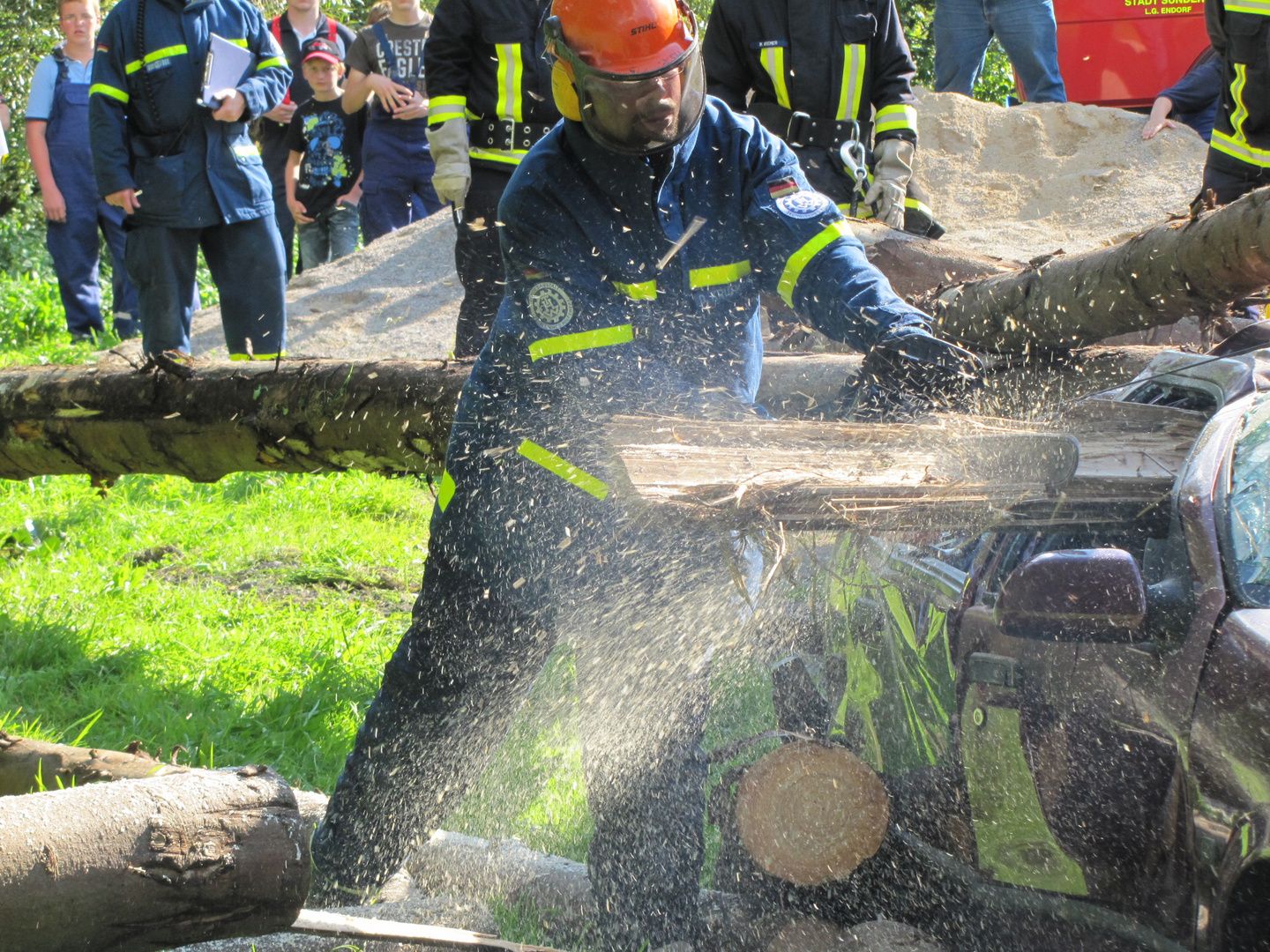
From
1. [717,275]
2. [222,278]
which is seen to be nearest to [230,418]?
[222,278]

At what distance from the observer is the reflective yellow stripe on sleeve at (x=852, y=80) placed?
5.65 metres

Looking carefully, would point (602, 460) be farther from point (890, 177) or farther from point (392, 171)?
point (392, 171)

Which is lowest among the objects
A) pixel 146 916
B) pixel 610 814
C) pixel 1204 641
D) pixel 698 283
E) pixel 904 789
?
pixel 610 814

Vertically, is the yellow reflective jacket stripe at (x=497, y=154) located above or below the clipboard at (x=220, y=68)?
below

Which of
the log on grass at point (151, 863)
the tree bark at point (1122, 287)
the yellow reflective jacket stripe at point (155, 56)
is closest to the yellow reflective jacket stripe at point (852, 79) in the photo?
the tree bark at point (1122, 287)

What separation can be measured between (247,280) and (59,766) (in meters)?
3.10

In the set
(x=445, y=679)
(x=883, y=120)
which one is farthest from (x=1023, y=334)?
(x=445, y=679)

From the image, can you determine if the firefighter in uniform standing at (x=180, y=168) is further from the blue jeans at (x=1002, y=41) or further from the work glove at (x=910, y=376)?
the blue jeans at (x=1002, y=41)

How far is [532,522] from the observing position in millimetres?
3162

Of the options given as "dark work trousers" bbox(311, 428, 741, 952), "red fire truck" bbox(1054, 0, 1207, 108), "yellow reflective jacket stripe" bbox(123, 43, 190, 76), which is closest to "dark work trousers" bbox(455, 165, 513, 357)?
"yellow reflective jacket stripe" bbox(123, 43, 190, 76)

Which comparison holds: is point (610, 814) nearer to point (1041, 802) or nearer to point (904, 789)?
point (904, 789)

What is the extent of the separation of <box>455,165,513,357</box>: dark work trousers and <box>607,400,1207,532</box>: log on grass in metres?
2.61

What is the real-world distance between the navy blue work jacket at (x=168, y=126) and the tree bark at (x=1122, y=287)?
3431 mm

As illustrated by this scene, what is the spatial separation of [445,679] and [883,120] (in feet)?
12.2
